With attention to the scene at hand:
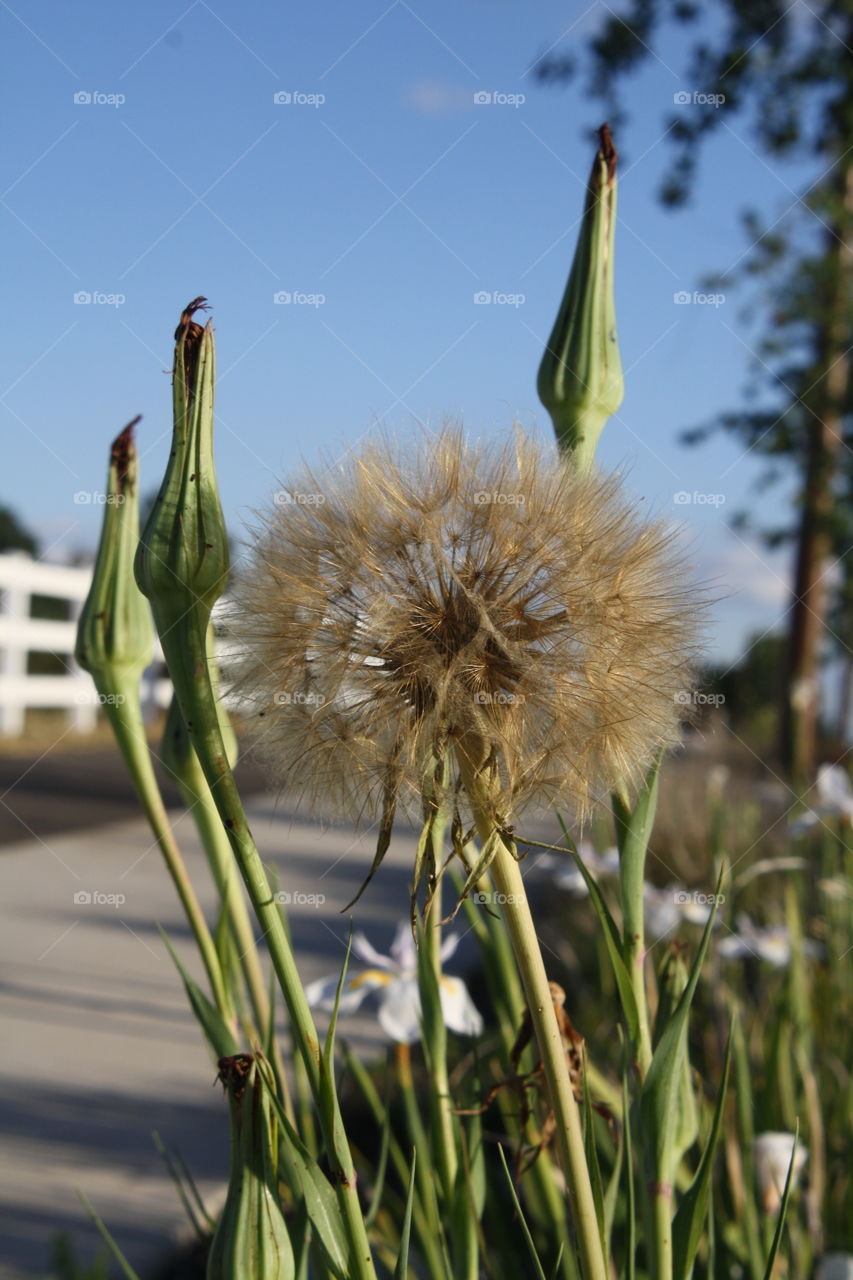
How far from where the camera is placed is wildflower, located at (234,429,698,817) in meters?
0.72

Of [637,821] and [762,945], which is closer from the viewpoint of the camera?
[637,821]

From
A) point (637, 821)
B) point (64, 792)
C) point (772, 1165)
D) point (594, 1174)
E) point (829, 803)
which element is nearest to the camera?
point (594, 1174)

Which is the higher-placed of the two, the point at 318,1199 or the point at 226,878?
the point at 226,878

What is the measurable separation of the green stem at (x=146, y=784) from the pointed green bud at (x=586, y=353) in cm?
43

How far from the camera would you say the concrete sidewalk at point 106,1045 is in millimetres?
2355

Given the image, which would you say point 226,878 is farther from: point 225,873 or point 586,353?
point 586,353

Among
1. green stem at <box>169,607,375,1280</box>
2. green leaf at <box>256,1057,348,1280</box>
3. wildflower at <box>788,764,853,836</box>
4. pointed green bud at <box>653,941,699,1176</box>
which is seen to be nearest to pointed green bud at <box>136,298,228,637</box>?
green stem at <box>169,607,375,1280</box>

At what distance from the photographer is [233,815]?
2.08 feet

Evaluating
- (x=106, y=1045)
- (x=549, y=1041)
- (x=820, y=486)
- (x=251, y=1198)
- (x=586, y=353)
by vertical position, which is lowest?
(x=106, y=1045)

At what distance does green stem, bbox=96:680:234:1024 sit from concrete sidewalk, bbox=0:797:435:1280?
119mm

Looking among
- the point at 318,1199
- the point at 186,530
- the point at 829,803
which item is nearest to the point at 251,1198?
the point at 318,1199

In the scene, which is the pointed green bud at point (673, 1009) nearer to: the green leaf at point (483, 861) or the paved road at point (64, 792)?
the green leaf at point (483, 861)

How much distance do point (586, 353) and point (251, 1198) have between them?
2.31 feet

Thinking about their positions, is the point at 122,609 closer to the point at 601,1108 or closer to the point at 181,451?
the point at 181,451
